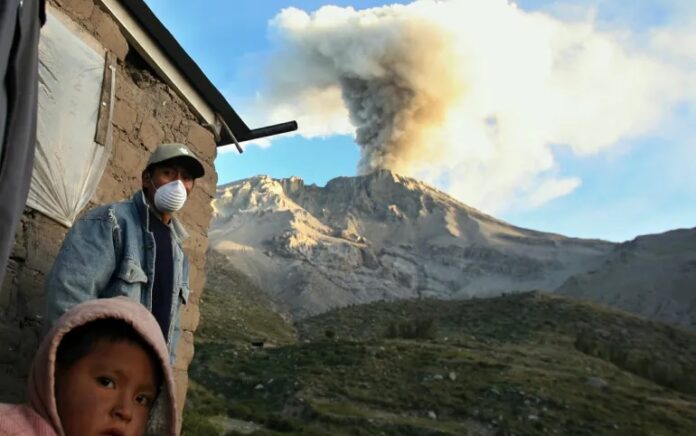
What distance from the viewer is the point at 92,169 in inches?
111

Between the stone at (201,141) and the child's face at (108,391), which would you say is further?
the stone at (201,141)

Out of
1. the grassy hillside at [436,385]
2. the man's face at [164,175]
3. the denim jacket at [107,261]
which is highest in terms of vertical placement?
the man's face at [164,175]

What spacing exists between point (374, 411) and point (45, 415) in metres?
8.60

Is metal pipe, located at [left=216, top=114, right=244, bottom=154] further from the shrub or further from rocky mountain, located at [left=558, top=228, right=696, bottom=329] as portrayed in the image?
rocky mountain, located at [left=558, top=228, right=696, bottom=329]

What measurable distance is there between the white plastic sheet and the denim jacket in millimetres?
489

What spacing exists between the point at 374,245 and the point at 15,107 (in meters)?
48.4


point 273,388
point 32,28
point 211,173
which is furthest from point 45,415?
point 273,388

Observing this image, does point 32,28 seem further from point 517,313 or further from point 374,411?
point 517,313

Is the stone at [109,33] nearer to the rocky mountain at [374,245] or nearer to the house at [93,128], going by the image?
the house at [93,128]

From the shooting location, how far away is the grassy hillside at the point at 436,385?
885cm

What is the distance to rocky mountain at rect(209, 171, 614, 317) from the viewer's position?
1523 inches

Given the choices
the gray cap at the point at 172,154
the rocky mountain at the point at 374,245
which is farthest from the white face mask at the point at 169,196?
the rocky mountain at the point at 374,245

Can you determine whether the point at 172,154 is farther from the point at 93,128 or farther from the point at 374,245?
the point at 374,245

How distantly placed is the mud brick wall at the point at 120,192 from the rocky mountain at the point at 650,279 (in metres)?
32.7
